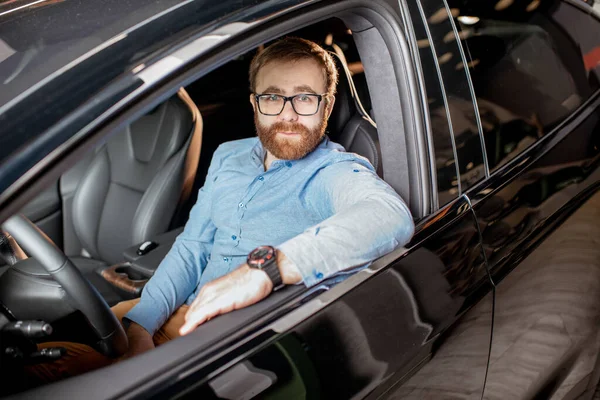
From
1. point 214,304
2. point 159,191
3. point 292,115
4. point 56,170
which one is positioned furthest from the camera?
point 159,191

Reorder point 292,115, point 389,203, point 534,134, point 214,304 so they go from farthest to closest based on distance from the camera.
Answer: point 292,115, point 534,134, point 389,203, point 214,304

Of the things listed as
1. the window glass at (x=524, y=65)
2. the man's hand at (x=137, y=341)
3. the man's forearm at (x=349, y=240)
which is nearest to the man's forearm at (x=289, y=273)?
the man's forearm at (x=349, y=240)

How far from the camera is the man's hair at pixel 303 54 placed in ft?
6.49

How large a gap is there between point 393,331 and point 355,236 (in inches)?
8.7

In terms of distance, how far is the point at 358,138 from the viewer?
2076 millimetres

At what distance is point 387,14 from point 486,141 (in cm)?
44

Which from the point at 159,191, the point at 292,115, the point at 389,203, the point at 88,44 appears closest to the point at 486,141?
the point at 389,203

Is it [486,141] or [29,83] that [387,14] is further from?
[29,83]

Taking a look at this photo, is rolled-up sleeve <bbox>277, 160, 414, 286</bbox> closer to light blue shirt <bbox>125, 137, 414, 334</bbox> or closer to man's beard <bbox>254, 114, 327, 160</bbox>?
light blue shirt <bbox>125, 137, 414, 334</bbox>

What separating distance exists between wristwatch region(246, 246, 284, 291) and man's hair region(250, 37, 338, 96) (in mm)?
800

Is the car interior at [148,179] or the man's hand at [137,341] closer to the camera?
the man's hand at [137,341]

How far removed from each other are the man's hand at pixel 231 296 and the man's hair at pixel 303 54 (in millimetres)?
863

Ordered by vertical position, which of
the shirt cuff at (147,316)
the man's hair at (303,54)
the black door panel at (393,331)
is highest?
the man's hair at (303,54)

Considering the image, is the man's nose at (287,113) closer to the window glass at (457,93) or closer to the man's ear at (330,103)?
the man's ear at (330,103)
